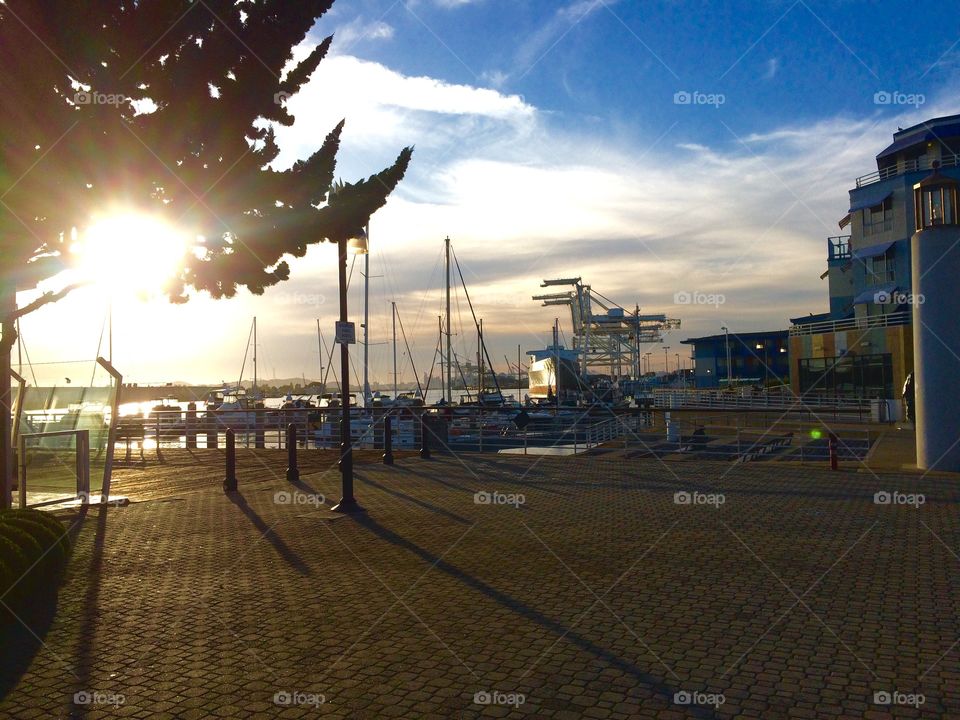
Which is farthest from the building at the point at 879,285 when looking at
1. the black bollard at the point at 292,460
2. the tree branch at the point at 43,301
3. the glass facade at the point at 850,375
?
the tree branch at the point at 43,301

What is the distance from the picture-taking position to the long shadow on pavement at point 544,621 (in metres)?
5.03

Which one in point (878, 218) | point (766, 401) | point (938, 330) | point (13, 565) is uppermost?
point (878, 218)

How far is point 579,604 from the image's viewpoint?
22.9 feet

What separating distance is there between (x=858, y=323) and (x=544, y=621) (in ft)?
135

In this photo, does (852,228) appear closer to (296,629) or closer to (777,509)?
(777,509)

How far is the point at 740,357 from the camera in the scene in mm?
80812

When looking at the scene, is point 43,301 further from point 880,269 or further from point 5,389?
point 880,269

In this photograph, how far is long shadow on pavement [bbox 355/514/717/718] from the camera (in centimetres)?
503

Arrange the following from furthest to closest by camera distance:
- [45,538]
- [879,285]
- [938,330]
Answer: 1. [879,285]
2. [938,330]
3. [45,538]

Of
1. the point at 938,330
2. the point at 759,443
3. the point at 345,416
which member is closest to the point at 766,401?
the point at 759,443

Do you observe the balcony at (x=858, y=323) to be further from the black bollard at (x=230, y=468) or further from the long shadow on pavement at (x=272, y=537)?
the long shadow on pavement at (x=272, y=537)

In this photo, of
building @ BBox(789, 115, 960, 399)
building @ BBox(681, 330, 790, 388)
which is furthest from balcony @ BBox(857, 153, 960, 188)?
building @ BBox(681, 330, 790, 388)

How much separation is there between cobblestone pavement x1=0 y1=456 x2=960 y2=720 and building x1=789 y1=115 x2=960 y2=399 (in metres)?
30.7

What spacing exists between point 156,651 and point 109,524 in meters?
6.37
